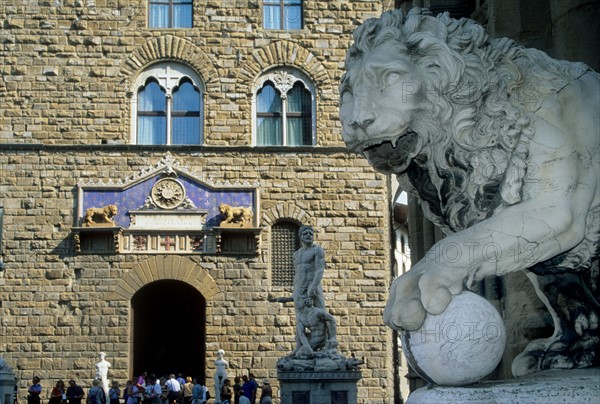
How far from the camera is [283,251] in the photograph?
23906 mm

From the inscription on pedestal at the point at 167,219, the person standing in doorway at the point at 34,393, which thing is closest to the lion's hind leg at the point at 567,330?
the person standing in doorway at the point at 34,393

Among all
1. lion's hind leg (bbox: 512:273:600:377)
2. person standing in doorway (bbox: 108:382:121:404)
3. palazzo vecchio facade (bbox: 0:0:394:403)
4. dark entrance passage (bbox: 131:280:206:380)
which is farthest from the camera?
dark entrance passage (bbox: 131:280:206:380)

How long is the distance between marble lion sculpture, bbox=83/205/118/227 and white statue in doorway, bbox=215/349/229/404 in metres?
3.98

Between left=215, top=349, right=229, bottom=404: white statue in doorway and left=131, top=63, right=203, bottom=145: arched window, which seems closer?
left=215, top=349, right=229, bottom=404: white statue in doorway

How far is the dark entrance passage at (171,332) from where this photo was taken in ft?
87.5

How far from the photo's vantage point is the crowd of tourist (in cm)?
2098

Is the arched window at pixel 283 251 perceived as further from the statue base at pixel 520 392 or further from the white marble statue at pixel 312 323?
the statue base at pixel 520 392

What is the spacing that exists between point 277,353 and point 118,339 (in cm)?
359

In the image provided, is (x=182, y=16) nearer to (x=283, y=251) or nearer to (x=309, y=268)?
(x=283, y=251)

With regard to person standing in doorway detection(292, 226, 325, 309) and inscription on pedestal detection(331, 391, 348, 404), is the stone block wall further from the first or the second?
inscription on pedestal detection(331, 391, 348, 404)

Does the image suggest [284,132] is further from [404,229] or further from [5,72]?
[404,229]

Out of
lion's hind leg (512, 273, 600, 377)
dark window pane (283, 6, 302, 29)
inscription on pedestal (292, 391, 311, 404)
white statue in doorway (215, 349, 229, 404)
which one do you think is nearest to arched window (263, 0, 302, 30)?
dark window pane (283, 6, 302, 29)

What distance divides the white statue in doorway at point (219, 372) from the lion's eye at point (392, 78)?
19726 millimetres

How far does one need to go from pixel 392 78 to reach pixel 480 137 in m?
0.27
